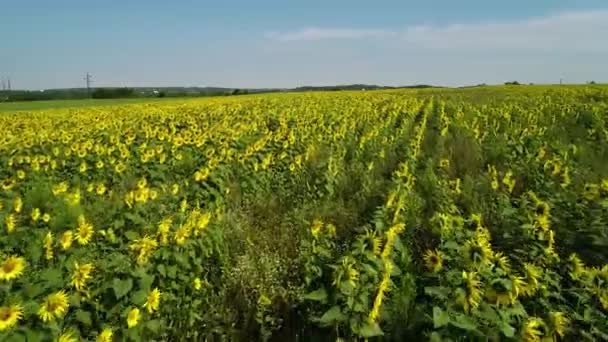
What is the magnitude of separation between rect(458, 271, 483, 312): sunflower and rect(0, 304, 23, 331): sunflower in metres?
2.13

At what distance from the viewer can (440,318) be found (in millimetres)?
2500

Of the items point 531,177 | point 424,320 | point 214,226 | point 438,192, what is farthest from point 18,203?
point 531,177

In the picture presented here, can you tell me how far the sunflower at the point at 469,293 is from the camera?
2618 millimetres

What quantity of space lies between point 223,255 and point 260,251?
0.48 meters

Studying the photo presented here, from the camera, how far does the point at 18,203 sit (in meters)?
4.49

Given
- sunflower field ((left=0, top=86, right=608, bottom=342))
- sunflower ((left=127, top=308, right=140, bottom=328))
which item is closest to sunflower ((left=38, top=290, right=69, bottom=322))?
sunflower field ((left=0, top=86, right=608, bottom=342))

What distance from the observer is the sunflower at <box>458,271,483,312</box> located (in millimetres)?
2618

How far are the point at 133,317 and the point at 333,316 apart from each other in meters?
1.08

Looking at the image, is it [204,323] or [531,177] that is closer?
[204,323]

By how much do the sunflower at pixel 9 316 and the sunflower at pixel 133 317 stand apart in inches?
22.3

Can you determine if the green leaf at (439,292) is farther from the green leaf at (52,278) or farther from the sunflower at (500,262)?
the green leaf at (52,278)

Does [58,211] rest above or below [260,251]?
above

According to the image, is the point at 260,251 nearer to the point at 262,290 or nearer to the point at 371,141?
the point at 262,290

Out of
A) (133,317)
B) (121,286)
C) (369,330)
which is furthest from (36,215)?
A: (369,330)
